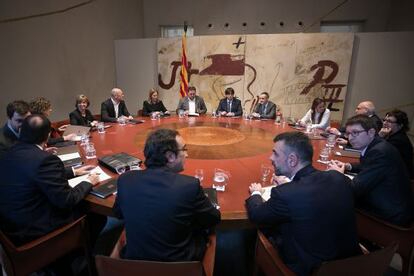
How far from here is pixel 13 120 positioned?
266cm

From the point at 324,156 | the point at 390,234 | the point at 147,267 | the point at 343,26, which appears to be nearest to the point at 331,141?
the point at 324,156

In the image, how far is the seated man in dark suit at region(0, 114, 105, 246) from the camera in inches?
64.7

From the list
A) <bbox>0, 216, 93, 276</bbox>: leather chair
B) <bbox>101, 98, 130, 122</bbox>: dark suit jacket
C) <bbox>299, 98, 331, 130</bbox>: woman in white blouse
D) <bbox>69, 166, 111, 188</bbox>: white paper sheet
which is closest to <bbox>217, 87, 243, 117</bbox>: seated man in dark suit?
<bbox>299, 98, 331, 130</bbox>: woman in white blouse

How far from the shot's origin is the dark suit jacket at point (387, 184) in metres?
1.86

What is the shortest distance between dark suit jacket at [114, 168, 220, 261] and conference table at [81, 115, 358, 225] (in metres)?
0.40

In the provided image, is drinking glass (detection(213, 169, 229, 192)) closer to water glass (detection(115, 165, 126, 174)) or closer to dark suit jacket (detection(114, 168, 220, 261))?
dark suit jacket (detection(114, 168, 220, 261))

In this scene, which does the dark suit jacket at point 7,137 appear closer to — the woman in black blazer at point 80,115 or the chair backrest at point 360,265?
the woman in black blazer at point 80,115

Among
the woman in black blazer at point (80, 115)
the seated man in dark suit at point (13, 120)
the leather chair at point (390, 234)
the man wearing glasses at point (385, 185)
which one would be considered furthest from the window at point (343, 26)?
the seated man in dark suit at point (13, 120)

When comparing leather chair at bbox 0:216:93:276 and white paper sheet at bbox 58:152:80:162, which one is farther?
white paper sheet at bbox 58:152:80:162

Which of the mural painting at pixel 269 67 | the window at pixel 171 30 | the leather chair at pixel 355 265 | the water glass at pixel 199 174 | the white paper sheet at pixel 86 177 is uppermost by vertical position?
the window at pixel 171 30

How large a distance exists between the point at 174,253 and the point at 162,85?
6.03 meters

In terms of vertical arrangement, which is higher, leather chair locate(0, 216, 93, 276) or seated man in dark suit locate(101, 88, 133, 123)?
seated man in dark suit locate(101, 88, 133, 123)

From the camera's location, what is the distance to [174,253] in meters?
1.36

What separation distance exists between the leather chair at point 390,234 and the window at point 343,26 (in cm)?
663
